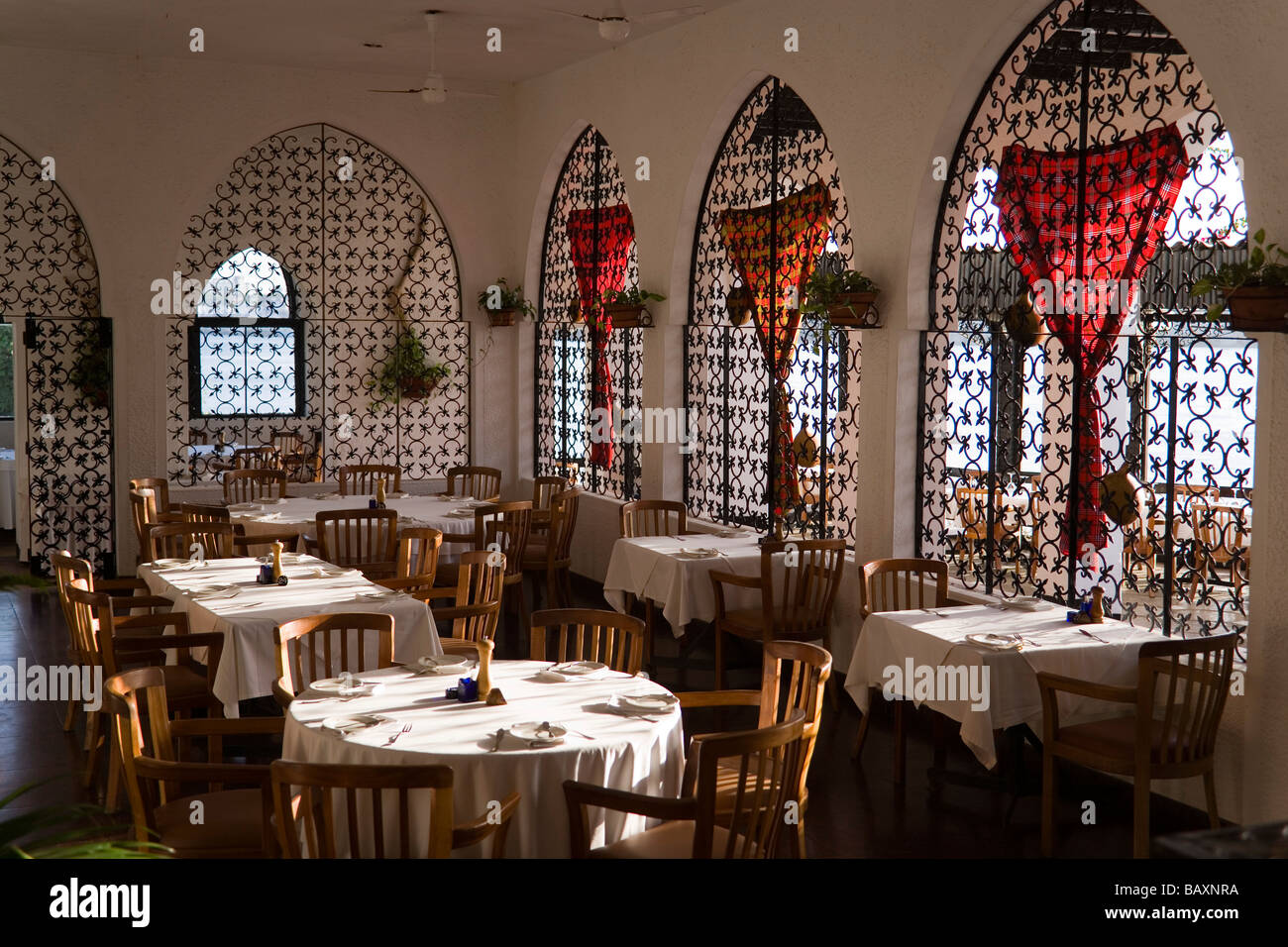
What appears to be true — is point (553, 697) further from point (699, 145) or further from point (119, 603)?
point (699, 145)

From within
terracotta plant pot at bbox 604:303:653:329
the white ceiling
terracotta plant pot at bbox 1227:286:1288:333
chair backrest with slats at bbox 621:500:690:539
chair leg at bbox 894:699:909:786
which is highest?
the white ceiling

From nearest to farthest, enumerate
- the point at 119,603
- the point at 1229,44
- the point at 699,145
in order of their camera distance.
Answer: the point at 1229,44 → the point at 119,603 → the point at 699,145

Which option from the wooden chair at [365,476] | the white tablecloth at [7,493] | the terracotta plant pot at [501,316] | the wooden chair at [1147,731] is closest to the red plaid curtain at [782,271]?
the terracotta plant pot at [501,316]

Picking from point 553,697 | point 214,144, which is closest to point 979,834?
point 553,697

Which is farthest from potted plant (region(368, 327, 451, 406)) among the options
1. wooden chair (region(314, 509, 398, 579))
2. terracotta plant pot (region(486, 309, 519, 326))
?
wooden chair (region(314, 509, 398, 579))

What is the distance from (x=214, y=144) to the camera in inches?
423

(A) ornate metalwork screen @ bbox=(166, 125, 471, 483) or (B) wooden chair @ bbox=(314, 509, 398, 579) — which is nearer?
(B) wooden chair @ bbox=(314, 509, 398, 579)

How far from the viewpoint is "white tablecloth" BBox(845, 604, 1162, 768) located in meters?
5.28

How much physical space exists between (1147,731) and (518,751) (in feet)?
7.82

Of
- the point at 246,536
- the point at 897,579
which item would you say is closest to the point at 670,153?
→ the point at 246,536

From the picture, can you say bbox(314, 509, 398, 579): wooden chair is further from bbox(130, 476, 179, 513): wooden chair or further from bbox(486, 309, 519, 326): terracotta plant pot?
bbox(486, 309, 519, 326): terracotta plant pot

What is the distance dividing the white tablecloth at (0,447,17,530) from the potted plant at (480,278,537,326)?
4922mm
